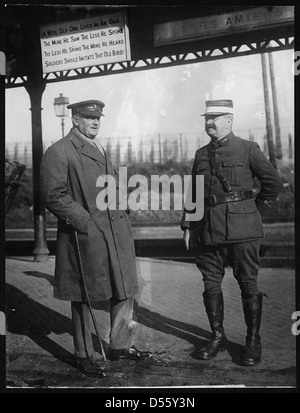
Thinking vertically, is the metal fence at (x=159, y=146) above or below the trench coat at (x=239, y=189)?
above

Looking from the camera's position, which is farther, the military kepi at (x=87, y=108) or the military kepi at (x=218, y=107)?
the military kepi at (x=218, y=107)

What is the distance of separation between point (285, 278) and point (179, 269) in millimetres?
1720

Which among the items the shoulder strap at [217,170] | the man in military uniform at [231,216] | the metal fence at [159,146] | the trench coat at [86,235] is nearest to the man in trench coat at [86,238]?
the trench coat at [86,235]

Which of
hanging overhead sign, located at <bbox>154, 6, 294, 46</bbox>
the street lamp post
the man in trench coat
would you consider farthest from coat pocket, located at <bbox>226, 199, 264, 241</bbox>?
the street lamp post

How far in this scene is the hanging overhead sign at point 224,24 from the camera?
426 cm

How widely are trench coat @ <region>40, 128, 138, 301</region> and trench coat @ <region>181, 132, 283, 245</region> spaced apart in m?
0.81

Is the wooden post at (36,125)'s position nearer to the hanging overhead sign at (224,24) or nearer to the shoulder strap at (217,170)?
the hanging overhead sign at (224,24)

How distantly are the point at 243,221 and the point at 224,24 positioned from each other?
1.78 meters

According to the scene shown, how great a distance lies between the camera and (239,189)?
13.6 feet

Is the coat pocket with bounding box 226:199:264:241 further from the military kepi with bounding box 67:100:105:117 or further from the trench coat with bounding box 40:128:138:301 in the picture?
the military kepi with bounding box 67:100:105:117

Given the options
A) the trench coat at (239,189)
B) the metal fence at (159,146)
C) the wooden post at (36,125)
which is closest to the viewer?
the trench coat at (239,189)

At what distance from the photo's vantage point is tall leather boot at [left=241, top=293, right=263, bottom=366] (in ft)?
13.4

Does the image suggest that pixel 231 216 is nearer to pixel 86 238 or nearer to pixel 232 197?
pixel 232 197
